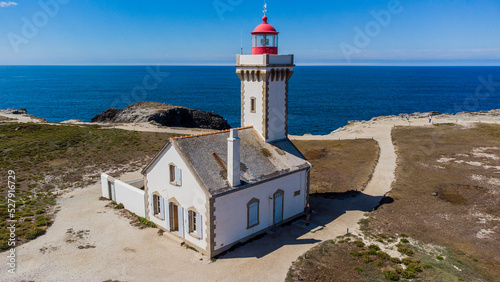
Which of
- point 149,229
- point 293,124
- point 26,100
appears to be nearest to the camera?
point 149,229

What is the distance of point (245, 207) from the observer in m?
19.7

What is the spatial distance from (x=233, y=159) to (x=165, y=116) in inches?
1859

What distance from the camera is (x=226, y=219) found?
18.8 m

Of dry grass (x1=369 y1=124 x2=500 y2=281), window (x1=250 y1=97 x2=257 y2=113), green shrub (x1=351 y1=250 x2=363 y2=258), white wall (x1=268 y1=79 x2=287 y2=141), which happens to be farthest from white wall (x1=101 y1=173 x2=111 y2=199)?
dry grass (x1=369 y1=124 x2=500 y2=281)

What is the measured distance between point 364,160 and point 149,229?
82.0ft

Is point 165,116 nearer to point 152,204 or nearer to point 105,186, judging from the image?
point 105,186

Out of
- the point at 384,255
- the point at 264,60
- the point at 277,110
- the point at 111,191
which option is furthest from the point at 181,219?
the point at 384,255

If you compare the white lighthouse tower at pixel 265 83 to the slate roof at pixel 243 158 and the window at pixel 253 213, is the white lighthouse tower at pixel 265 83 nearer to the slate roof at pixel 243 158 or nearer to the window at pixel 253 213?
the slate roof at pixel 243 158

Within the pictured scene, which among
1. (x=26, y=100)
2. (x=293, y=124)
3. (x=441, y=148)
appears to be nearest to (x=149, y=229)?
(x=441, y=148)

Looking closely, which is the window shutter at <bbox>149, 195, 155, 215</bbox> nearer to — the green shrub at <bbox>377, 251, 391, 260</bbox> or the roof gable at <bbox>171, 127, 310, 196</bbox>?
the roof gable at <bbox>171, 127, 310, 196</bbox>

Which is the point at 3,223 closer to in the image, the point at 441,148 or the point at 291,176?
the point at 291,176

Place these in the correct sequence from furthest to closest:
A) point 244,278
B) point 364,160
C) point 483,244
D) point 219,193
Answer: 1. point 364,160
2. point 483,244
3. point 219,193
4. point 244,278

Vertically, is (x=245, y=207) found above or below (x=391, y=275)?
above

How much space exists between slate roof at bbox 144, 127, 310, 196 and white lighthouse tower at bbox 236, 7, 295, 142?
0.92m
